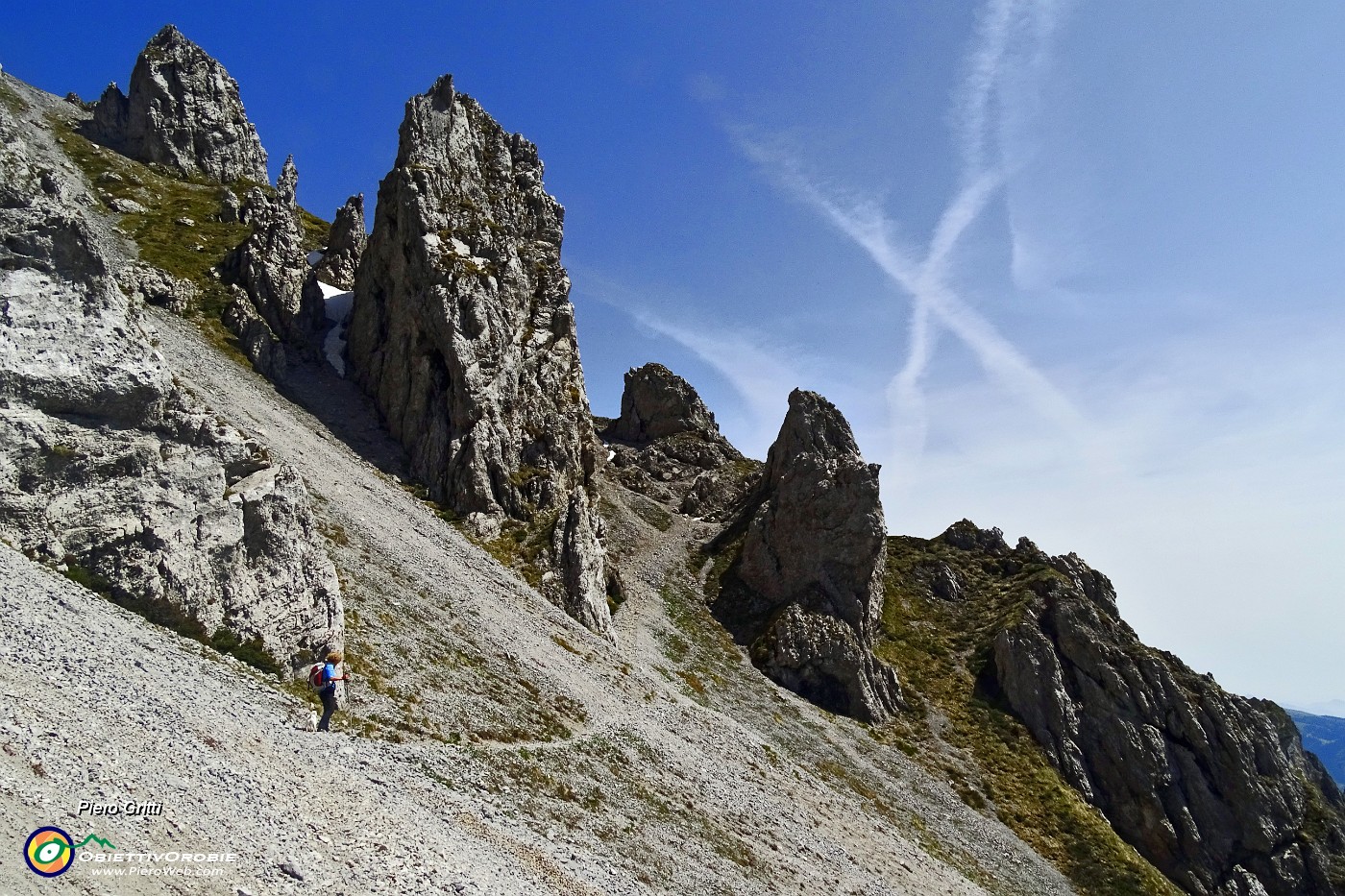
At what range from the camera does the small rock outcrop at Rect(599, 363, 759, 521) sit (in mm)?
109062

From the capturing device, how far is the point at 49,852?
1113 cm

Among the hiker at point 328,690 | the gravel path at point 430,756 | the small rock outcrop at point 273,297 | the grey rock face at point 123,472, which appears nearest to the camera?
the gravel path at point 430,756

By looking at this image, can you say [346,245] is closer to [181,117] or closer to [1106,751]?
[181,117]

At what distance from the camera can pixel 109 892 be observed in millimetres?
11031

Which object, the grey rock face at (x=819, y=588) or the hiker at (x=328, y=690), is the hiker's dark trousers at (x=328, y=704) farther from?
the grey rock face at (x=819, y=588)

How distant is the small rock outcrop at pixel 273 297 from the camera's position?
6550cm

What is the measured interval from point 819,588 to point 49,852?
238 ft

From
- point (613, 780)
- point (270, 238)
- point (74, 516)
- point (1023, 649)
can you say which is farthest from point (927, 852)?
point (270, 238)

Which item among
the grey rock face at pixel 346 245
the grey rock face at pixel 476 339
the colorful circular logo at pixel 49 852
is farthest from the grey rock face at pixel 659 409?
the colorful circular logo at pixel 49 852

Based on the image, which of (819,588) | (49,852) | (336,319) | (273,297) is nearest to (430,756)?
(49,852)

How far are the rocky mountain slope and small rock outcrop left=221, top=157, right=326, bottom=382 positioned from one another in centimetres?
46

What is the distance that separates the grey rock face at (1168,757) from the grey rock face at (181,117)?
14541cm

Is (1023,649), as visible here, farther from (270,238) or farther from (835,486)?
(270,238)

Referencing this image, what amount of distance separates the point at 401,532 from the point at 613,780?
76.1 feet
